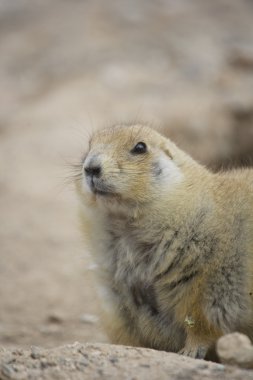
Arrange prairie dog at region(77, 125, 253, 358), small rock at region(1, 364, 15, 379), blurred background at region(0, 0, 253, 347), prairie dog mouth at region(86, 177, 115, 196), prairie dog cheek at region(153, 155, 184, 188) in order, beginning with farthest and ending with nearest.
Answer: blurred background at region(0, 0, 253, 347) < prairie dog cheek at region(153, 155, 184, 188) < prairie dog mouth at region(86, 177, 115, 196) < prairie dog at region(77, 125, 253, 358) < small rock at region(1, 364, 15, 379)

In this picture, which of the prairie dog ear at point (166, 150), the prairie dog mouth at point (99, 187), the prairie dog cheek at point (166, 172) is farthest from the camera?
the prairie dog ear at point (166, 150)

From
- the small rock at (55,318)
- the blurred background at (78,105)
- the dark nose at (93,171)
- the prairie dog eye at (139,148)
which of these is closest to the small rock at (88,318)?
the blurred background at (78,105)

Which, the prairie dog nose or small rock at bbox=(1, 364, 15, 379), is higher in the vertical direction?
the prairie dog nose

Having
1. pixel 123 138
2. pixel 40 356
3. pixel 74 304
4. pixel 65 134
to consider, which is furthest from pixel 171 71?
pixel 40 356

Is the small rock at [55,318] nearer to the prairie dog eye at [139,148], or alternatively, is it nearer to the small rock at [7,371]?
the prairie dog eye at [139,148]

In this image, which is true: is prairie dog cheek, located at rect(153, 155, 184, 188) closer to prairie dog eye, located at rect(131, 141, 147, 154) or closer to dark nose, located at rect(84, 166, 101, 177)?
prairie dog eye, located at rect(131, 141, 147, 154)

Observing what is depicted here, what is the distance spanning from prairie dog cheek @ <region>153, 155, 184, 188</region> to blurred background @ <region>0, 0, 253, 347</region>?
2.90 ft

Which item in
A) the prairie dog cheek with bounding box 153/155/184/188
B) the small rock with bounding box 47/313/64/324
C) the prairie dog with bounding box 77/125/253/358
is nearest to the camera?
the prairie dog with bounding box 77/125/253/358

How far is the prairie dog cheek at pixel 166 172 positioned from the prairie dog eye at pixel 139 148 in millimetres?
116

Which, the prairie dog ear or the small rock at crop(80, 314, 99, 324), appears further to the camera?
the small rock at crop(80, 314, 99, 324)

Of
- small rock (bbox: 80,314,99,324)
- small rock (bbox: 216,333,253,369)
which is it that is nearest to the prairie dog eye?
small rock (bbox: 216,333,253,369)

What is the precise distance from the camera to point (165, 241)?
4855 millimetres

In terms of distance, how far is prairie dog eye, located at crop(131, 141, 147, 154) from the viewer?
5.10 metres

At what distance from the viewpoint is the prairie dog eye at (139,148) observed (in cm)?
510
